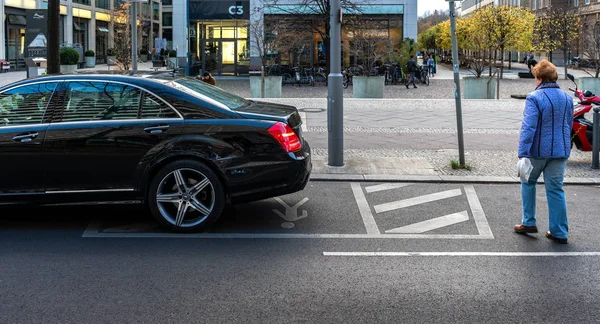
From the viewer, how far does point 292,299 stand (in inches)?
185

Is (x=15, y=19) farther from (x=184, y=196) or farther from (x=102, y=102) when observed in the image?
(x=184, y=196)

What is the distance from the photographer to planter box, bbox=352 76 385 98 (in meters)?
23.1

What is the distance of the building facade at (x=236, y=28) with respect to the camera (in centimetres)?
3912

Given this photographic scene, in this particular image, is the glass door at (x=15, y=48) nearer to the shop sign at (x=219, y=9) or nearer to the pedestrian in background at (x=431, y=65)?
the shop sign at (x=219, y=9)

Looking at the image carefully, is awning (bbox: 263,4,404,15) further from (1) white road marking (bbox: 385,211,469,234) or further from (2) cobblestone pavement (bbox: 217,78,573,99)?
(1) white road marking (bbox: 385,211,469,234)

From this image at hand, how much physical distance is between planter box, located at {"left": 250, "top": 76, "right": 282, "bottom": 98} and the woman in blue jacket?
687 inches

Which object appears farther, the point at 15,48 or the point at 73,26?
the point at 73,26

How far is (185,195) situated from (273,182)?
0.86 meters

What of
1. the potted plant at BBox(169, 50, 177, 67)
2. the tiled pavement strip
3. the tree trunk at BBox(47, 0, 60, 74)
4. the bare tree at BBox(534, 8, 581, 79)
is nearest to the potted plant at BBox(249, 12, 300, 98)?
the tiled pavement strip

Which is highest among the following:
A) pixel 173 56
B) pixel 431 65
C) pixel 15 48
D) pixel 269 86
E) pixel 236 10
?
pixel 236 10

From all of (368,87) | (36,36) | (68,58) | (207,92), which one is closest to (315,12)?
(68,58)

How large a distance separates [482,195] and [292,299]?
4544 mm

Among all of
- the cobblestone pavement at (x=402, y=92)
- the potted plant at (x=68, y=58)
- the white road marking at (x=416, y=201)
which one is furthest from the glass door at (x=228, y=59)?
the white road marking at (x=416, y=201)

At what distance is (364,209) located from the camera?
765 centimetres
